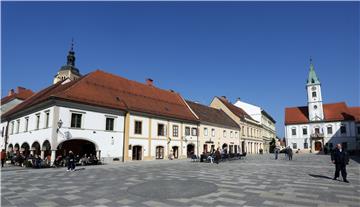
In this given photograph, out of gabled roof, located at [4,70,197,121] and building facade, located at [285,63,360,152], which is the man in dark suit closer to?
gabled roof, located at [4,70,197,121]

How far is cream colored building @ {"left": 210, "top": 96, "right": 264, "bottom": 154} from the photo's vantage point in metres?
56.1

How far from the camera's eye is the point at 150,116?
110 ft

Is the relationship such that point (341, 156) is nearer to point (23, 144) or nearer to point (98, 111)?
point (98, 111)

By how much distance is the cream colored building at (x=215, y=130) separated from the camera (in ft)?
141

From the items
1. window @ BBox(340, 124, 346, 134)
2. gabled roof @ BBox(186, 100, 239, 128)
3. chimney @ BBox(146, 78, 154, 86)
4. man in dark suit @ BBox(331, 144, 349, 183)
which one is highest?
chimney @ BBox(146, 78, 154, 86)

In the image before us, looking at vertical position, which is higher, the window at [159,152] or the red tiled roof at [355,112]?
the red tiled roof at [355,112]

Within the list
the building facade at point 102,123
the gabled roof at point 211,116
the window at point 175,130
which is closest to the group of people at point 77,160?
the building facade at point 102,123

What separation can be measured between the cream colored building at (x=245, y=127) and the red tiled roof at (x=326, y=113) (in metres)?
10.7

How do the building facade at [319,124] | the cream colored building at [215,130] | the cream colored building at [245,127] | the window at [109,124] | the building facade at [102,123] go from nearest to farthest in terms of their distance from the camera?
1. the building facade at [102,123]
2. the window at [109,124]
3. the cream colored building at [215,130]
4. the cream colored building at [245,127]
5. the building facade at [319,124]

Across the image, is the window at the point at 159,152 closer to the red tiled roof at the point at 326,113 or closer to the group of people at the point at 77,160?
the group of people at the point at 77,160

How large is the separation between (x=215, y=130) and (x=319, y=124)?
1321 inches

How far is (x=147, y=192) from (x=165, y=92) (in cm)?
3299

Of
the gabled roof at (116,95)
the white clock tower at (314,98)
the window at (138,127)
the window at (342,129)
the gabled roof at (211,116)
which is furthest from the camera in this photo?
the white clock tower at (314,98)

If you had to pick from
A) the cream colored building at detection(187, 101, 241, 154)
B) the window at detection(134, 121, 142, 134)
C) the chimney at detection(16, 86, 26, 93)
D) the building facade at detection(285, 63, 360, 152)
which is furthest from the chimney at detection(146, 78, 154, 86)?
the building facade at detection(285, 63, 360, 152)
